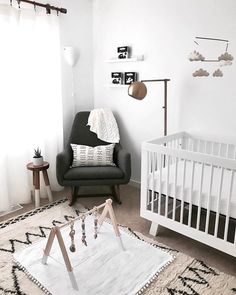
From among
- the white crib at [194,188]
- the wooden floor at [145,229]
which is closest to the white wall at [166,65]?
the white crib at [194,188]

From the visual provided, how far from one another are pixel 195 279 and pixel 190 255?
276 millimetres

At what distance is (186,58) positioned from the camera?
9.03ft

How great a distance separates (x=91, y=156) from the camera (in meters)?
3.06

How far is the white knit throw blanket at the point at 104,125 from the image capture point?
10.9 ft

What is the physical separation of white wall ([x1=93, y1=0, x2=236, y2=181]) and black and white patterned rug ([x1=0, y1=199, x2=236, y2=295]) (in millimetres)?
1207

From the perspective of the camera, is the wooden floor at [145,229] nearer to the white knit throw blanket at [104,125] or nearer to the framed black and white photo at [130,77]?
the white knit throw blanket at [104,125]

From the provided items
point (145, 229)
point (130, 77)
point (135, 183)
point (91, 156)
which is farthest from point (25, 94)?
point (145, 229)

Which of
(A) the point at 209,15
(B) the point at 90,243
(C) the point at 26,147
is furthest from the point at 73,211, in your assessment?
(A) the point at 209,15

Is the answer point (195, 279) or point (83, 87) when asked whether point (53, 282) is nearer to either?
point (195, 279)

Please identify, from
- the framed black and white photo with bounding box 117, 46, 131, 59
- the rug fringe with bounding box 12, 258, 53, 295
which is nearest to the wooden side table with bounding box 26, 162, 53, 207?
the rug fringe with bounding box 12, 258, 53, 295

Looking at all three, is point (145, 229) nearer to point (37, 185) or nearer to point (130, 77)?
point (37, 185)

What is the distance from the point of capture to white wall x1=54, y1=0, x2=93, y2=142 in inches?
128

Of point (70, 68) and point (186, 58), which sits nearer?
point (186, 58)

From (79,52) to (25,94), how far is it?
3.30 ft
